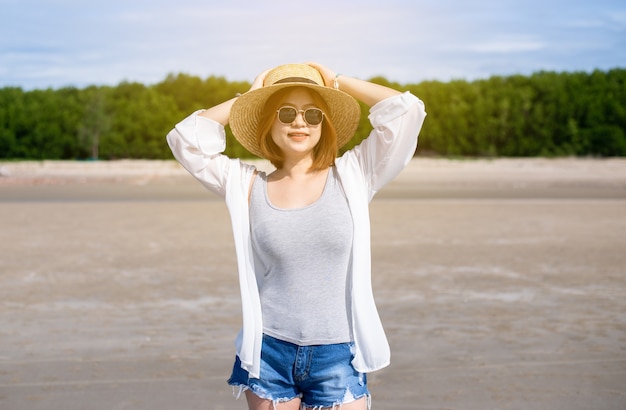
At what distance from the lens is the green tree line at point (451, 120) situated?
4328 cm

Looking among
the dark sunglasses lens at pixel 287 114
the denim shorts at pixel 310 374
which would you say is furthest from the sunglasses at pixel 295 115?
the denim shorts at pixel 310 374

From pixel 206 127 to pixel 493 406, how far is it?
Result: 2.65 metres

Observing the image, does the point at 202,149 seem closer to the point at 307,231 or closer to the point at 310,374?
the point at 307,231

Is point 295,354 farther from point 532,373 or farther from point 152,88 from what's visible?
point 152,88

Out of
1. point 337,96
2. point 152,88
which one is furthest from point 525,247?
point 152,88

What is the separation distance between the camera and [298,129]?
267cm

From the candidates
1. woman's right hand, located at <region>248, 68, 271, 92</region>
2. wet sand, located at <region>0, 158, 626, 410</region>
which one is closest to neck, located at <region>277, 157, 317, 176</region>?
woman's right hand, located at <region>248, 68, 271, 92</region>

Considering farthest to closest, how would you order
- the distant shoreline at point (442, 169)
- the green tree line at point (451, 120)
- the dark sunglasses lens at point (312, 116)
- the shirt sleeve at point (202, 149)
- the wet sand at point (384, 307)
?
the green tree line at point (451, 120) → the distant shoreline at point (442, 169) → the wet sand at point (384, 307) → the shirt sleeve at point (202, 149) → the dark sunglasses lens at point (312, 116)

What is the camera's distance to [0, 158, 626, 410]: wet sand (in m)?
5.02

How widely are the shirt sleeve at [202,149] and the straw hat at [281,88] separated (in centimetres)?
8

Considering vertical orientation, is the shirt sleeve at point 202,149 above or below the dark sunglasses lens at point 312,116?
below

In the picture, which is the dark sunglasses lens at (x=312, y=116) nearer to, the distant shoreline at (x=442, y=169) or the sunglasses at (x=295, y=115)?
the sunglasses at (x=295, y=115)

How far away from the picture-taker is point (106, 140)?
44.6 meters

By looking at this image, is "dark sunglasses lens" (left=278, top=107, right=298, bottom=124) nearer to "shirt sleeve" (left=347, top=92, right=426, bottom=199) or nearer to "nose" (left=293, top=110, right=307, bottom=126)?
"nose" (left=293, top=110, right=307, bottom=126)
